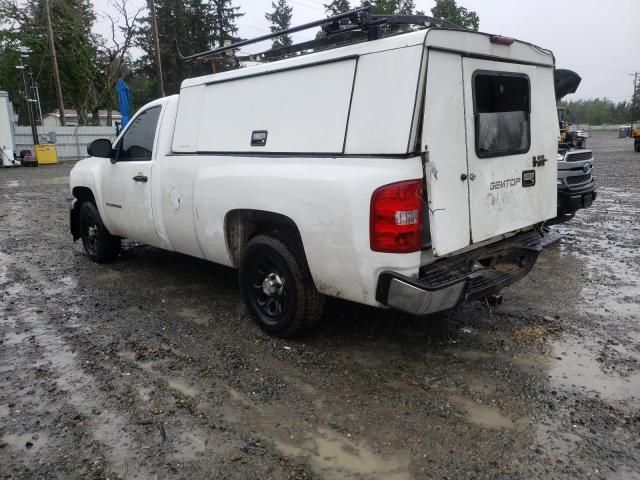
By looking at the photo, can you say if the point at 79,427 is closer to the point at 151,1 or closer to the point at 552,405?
the point at 552,405

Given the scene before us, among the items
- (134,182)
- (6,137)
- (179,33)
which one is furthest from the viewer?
(179,33)

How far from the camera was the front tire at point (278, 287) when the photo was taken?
3.86 m

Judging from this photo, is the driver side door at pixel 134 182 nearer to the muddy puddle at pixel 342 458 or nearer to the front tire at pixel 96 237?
the front tire at pixel 96 237

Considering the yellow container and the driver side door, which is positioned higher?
the yellow container

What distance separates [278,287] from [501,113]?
7.17 ft

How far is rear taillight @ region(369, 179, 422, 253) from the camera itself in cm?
312

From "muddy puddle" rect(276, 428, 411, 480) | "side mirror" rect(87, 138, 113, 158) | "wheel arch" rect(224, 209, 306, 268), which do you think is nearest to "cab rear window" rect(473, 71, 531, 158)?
"wheel arch" rect(224, 209, 306, 268)

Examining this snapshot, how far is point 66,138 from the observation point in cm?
3044

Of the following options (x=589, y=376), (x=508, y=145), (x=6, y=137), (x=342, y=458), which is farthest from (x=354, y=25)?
(x=6, y=137)

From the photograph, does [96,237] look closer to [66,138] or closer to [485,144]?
[485,144]

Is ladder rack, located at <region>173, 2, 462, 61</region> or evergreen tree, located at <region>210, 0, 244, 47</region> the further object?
evergreen tree, located at <region>210, 0, 244, 47</region>

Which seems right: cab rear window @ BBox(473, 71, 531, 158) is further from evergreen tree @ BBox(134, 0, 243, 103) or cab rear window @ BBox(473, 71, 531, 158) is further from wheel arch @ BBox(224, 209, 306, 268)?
evergreen tree @ BBox(134, 0, 243, 103)

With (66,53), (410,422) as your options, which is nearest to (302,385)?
(410,422)

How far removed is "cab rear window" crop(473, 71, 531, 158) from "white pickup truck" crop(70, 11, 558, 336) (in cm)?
1
